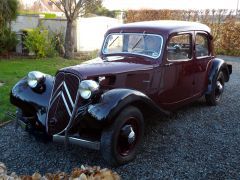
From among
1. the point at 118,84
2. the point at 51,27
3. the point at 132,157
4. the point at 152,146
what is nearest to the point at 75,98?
the point at 118,84

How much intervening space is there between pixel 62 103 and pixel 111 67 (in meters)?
0.81

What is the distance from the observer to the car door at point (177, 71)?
16.3ft

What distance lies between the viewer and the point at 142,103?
14.3 feet

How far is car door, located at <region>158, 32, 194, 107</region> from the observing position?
4.97m

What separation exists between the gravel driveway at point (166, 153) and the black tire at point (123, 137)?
5.2 inches

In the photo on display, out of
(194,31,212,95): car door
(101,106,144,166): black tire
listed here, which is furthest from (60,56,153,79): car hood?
(194,31,212,95): car door

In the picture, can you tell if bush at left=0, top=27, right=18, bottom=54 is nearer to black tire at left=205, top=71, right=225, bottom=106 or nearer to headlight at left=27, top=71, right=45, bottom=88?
headlight at left=27, top=71, right=45, bottom=88

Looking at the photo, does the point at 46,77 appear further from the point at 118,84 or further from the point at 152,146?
the point at 152,146

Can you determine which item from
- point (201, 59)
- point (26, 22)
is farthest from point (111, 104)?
point (26, 22)

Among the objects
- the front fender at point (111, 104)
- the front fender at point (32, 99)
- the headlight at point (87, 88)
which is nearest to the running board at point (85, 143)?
the front fender at point (111, 104)

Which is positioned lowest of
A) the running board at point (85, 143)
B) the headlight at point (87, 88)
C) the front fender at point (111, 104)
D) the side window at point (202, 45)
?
the running board at point (85, 143)

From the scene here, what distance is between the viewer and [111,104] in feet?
12.3

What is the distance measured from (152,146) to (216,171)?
0.97 m

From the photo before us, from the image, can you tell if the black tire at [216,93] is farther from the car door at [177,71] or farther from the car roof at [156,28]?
the car roof at [156,28]
